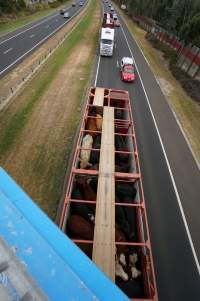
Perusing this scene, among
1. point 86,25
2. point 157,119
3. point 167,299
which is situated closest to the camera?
point 167,299

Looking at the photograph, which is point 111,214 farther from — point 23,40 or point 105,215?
point 23,40

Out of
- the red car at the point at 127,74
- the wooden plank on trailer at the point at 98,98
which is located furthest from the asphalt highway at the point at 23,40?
the wooden plank on trailer at the point at 98,98

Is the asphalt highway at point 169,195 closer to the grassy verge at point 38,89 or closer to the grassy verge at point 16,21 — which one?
the grassy verge at point 38,89

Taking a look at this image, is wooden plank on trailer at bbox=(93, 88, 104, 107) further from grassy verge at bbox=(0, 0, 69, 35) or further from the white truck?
grassy verge at bbox=(0, 0, 69, 35)

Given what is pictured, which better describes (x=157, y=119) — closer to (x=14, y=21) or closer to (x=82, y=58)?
(x=82, y=58)

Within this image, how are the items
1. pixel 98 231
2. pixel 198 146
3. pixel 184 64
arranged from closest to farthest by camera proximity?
pixel 98 231 → pixel 198 146 → pixel 184 64

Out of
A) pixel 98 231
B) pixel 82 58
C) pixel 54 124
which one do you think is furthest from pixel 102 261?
pixel 82 58

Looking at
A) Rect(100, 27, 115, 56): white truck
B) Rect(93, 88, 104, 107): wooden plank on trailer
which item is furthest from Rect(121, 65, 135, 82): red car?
Rect(93, 88, 104, 107): wooden plank on trailer
